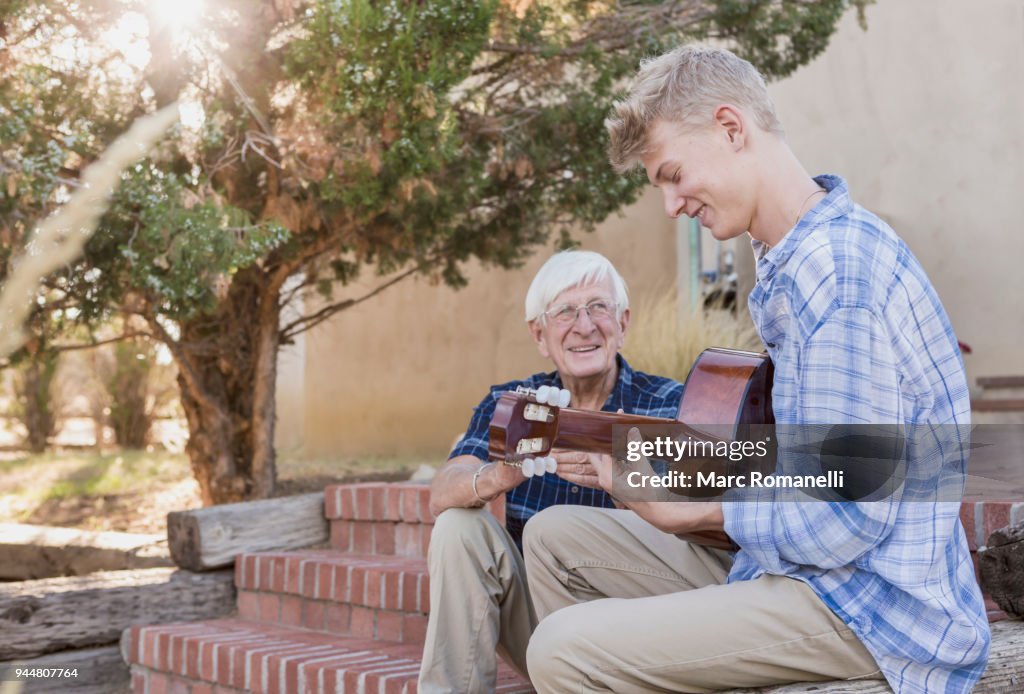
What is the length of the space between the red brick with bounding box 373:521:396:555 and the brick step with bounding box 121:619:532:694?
417 mm

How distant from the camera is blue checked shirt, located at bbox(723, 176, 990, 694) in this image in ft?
5.03

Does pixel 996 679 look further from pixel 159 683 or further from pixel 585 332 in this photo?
pixel 159 683

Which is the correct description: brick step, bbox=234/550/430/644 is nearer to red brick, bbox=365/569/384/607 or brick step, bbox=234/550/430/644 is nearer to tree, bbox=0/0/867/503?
red brick, bbox=365/569/384/607

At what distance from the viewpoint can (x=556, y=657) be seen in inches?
68.0

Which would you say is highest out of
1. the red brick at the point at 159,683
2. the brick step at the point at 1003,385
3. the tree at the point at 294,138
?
the tree at the point at 294,138

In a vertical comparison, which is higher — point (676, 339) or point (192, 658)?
point (676, 339)

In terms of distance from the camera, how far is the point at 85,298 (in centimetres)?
406

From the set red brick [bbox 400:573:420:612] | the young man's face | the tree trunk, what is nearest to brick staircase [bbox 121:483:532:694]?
red brick [bbox 400:573:420:612]

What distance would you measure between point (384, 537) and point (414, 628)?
634 mm

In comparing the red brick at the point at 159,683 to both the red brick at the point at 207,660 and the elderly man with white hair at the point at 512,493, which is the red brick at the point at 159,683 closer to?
the red brick at the point at 207,660

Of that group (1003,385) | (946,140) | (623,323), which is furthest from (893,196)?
(623,323)

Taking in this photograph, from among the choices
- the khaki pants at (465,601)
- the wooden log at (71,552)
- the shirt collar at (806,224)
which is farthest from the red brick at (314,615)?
the shirt collar at (806,224)

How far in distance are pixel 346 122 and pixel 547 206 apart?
1.67m

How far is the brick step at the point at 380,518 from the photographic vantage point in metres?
3.98
